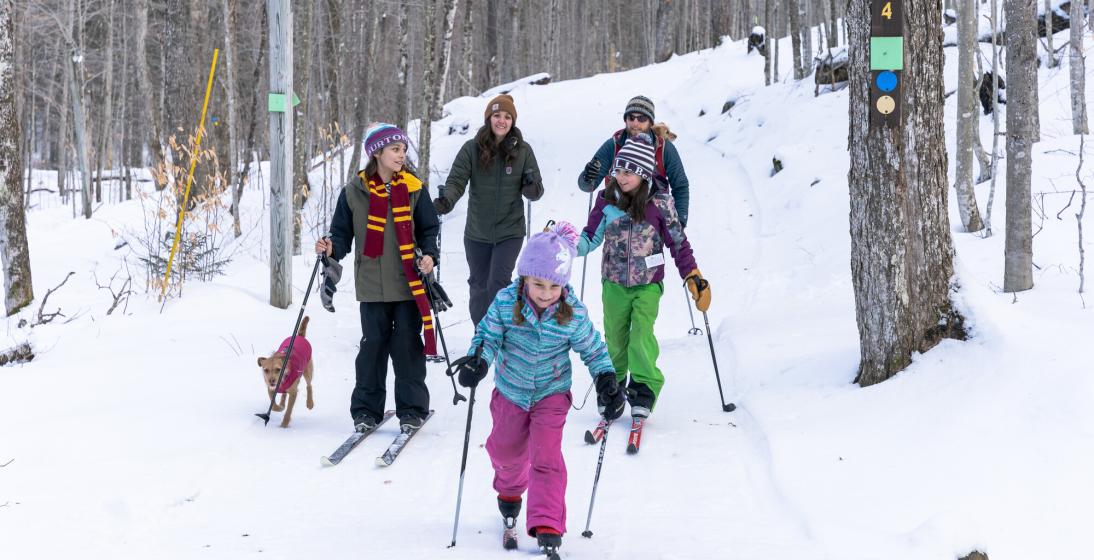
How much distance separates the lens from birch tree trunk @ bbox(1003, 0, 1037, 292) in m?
6.07

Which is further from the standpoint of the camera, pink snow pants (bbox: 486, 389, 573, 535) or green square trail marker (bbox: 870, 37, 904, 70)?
green square trail marker (bbox: 870, 37, 904, 70)

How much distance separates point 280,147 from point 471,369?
5.28 m

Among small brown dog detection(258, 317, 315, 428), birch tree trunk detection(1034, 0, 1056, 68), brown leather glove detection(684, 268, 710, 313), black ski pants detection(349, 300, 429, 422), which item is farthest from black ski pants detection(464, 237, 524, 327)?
birch tree trunk detection(1034, 0, 1056, 68)

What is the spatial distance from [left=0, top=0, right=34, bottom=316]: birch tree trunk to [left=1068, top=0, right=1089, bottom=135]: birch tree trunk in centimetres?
1182

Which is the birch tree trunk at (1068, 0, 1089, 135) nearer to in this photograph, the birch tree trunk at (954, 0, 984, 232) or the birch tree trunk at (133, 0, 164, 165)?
the birch tree trunk at (954, 0, 984, 232)

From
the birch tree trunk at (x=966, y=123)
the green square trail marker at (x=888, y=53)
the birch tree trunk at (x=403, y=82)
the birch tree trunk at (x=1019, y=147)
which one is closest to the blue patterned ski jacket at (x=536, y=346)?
the green square trail marker at (x=888, y=53)

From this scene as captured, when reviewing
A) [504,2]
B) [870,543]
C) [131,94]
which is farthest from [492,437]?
[131,94]

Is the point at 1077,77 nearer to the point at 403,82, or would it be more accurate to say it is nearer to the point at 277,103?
the point at 277,103

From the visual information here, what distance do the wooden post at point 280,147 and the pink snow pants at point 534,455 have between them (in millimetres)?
4954

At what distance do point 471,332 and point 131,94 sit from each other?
3197 cm

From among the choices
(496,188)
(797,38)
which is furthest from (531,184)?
(797,38)

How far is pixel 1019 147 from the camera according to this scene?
6047 mm

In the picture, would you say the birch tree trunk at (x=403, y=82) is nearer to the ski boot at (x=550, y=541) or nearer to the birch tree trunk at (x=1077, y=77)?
the birch tree trunk at (x=1077, y=77)

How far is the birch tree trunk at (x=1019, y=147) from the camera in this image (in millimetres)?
6066
